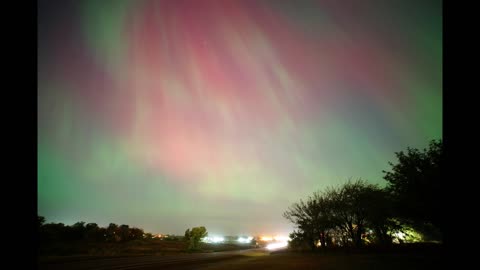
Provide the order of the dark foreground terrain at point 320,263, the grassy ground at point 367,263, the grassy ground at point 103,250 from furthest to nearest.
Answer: the grassy ground at point 103,250
the dark foreground terrain at point 320,263
the grassy ground at point 367,263

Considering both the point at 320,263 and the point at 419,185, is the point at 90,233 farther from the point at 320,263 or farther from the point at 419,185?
the point at 419,185

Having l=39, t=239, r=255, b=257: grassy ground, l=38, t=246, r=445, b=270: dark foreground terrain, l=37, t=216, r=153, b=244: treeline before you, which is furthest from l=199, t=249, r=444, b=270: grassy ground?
l=37, t=216, r=153, b=244: treeline

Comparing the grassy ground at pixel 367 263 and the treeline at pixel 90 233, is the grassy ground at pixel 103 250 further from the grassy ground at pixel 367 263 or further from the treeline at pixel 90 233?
the grassy ground at pixel 367 263

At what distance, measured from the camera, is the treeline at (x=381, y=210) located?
26.2m

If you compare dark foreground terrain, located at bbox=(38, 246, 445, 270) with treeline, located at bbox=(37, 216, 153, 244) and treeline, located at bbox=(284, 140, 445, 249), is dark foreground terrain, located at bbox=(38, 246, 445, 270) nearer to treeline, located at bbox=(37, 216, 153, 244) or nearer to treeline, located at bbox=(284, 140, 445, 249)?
treeline, located at bbox=(284, 140, 445, 249)

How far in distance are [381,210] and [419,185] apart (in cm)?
1213

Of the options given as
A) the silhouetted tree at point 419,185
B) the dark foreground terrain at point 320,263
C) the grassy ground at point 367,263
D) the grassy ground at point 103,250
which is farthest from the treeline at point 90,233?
the silhouetted tree at point 419,185

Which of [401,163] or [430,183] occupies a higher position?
[401,163]

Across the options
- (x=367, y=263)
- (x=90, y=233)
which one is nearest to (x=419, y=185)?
(x=367, y=263)
